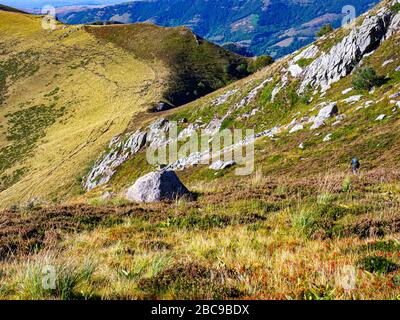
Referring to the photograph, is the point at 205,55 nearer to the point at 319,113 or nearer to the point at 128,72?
the point at 128,72

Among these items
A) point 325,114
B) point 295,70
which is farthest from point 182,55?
point 325,114

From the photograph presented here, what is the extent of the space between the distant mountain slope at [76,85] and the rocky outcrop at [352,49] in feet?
143

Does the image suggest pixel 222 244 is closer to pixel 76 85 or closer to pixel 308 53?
pixel 308 53

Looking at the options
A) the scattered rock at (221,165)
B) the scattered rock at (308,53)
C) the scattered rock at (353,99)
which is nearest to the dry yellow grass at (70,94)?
the scattered rock at (221,165)

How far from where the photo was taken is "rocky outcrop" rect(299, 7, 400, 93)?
48312 millimetres

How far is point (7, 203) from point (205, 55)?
96.5 metres

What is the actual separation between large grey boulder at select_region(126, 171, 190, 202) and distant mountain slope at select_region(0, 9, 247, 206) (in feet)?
173

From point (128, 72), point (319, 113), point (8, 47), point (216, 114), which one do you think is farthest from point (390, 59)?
point (8, 47)

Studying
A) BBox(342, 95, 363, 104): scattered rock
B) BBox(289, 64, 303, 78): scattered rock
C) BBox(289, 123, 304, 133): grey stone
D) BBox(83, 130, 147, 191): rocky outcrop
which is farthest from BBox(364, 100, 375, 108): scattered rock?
BBox(83, 130, 147, 191): rocky outcrop

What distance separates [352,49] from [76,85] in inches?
3550

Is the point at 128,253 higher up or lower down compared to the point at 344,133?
lower down

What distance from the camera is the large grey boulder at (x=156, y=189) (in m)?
16.0

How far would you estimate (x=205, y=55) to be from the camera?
5571 inches

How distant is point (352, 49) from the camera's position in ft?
163
